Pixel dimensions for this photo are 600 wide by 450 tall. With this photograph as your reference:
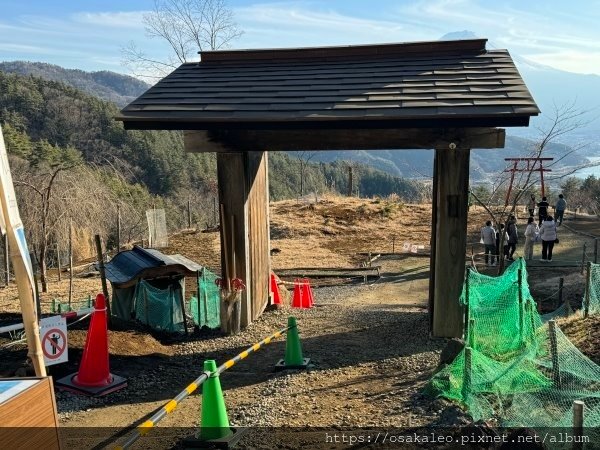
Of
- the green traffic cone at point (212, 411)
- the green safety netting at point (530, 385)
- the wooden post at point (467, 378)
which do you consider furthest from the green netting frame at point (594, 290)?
the green traffic cone at point (212, 411)

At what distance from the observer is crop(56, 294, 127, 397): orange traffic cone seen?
6297 millimetres

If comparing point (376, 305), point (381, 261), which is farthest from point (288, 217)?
point (376, 305)

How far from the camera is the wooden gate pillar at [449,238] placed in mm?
7688

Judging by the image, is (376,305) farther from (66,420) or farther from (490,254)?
(66,420)

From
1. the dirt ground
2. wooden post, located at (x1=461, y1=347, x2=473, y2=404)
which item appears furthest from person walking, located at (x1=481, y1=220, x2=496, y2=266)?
wooden post, located at (x1=461, y1=347, x2=473, y2=404)

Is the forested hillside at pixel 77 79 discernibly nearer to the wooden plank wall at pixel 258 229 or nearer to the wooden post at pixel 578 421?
the wooden plank wall at pixel 258 229

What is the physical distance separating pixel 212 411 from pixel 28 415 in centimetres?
186

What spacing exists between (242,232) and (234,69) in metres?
3.25

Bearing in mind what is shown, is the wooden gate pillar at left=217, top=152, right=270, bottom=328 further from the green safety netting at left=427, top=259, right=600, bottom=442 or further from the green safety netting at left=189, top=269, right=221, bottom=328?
the green safety netting at left=427, top=259, right=600, bottom=442

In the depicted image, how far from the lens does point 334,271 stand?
19.1 m

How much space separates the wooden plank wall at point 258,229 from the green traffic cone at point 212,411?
4.58 metres

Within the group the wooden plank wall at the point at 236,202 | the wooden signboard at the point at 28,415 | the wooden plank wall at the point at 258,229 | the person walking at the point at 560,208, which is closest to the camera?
the wooden signboard at the point at 28,415

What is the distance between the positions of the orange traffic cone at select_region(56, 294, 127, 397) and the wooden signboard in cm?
320

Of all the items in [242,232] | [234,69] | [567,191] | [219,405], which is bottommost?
[567,191]
